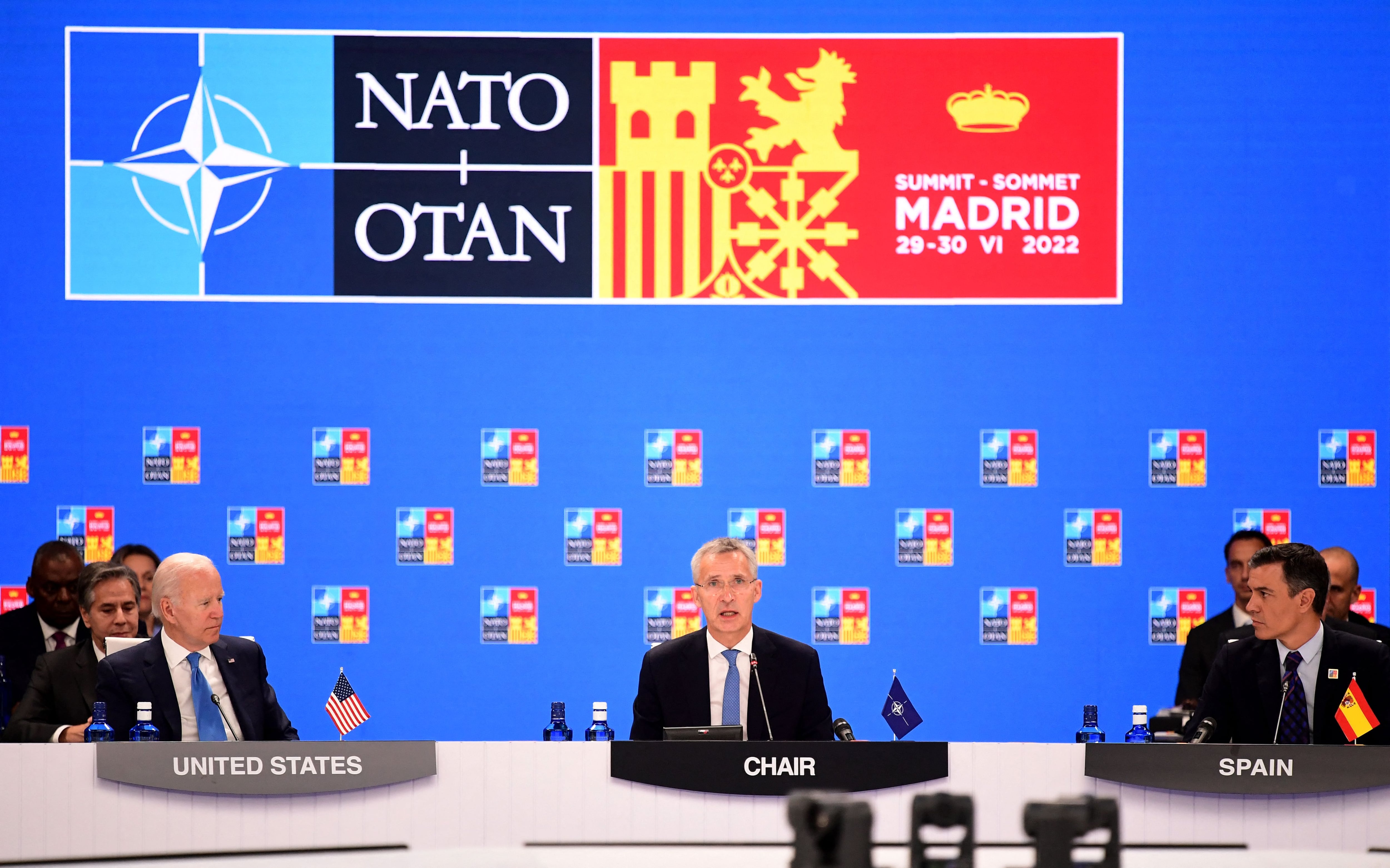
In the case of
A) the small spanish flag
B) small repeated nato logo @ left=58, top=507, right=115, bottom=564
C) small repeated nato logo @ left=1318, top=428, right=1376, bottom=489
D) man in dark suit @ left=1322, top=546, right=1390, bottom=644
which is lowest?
the small spanish flag

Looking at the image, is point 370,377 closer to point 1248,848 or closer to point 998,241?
point 998,241

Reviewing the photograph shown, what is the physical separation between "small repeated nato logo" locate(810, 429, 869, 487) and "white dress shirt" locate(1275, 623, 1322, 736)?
2170mm

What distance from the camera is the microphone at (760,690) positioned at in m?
3.41

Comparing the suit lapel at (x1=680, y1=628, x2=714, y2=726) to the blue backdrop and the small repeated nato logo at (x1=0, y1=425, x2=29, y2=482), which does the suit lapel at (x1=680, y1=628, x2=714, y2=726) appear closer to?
the blue backdrop

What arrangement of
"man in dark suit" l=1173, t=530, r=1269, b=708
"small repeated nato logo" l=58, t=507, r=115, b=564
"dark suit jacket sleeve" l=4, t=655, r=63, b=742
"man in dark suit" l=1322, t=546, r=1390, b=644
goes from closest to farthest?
"dark suit jacket sleeve" l=4, t=655, r=63, b=742 → "man in dark suit" l=1322, t=546, r=1390, b=644 → "man in dark suit" l=1173, t=530, r=1269, b=708 → "small repeated nato logo" l=58, t=507, r=115, b=564

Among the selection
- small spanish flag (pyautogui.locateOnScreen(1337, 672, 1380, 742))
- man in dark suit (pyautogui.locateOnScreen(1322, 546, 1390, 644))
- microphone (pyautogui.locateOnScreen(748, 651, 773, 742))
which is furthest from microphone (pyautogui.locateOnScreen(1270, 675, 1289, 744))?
man in dark suit (pyautogui.locateOnScreen(1322, 546, 1390, 644))

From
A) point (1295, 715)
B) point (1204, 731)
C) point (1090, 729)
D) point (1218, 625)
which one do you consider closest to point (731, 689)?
point (1090, 729)

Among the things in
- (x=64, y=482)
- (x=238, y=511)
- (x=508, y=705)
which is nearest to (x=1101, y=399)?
(x=508, y=705)

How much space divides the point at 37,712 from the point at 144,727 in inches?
38.3

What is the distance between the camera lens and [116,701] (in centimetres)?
338

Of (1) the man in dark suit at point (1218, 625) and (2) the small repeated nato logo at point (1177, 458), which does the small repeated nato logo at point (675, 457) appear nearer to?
(2) the small repeated nato logo at point (1177, 458)

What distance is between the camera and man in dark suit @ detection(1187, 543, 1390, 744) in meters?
3.45

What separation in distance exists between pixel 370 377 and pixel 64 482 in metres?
1.27

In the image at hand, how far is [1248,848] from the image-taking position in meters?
2.94
